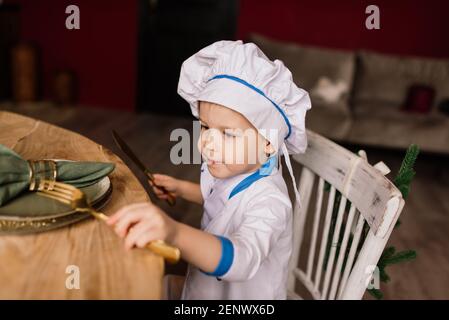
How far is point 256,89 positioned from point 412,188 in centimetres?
323

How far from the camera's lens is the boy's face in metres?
0.89

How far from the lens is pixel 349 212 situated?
1018mm

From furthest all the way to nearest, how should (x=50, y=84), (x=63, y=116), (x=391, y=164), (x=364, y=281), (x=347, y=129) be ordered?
(x=50, y=84)
(x=63, y=116)
(x=391, y=164)
(x=347, y=129)
(x=364, y=281)

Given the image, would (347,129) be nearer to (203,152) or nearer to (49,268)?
(203,152)

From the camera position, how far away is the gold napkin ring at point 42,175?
0.86 metres

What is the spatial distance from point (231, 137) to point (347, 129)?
3.22 metres

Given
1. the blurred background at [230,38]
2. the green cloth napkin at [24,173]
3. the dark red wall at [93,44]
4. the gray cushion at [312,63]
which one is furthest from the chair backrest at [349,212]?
the dark red wall at [93,44]

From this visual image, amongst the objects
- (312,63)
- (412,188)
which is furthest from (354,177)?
(312,63)

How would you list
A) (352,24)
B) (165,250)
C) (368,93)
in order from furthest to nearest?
(352,24)
(368,93)
(165,250)

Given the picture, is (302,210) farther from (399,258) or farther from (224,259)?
(224,259)

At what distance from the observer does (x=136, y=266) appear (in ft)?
2.35

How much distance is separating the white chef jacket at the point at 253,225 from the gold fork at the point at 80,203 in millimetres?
176

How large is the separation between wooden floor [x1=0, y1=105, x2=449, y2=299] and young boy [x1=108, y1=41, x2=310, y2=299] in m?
1.28
